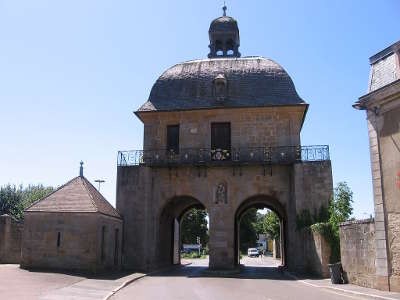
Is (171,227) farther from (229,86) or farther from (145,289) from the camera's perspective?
(145,289)

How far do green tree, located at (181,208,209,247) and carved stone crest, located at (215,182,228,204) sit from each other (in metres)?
39.7

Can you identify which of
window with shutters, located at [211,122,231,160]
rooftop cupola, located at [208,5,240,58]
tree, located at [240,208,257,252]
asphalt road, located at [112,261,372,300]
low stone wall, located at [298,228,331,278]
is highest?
rooftop cupola, located at [208,5,240,58]

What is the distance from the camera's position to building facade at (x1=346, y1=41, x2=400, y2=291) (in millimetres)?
13820

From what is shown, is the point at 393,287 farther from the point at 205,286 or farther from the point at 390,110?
the point at 205,286

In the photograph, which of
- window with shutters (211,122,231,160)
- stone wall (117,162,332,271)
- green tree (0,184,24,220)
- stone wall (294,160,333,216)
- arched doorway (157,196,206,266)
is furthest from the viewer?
green tree (0,184,24,220)

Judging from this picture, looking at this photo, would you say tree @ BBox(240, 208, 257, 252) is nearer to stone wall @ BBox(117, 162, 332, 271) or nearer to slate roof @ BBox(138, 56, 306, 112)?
slate roof @ BBox(138, 56, 306, 112)

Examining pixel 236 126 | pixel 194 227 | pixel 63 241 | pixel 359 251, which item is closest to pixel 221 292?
pixel 359 251

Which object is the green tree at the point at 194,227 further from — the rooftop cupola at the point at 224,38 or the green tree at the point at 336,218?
the green tree at the point at 336,218

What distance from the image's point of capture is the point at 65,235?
20.3 meters

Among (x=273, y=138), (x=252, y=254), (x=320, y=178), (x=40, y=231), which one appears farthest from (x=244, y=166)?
(x=252, y=254)

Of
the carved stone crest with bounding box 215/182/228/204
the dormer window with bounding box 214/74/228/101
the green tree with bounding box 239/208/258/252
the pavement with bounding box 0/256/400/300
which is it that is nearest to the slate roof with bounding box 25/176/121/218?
the pavement with bounding box 0/256/400/300

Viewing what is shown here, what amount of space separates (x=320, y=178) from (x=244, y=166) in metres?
4.09

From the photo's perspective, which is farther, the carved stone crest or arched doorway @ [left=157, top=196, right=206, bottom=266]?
arched doorway @ [left=157, top=196, right=206, bottom=266]

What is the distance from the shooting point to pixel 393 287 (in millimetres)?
13578
